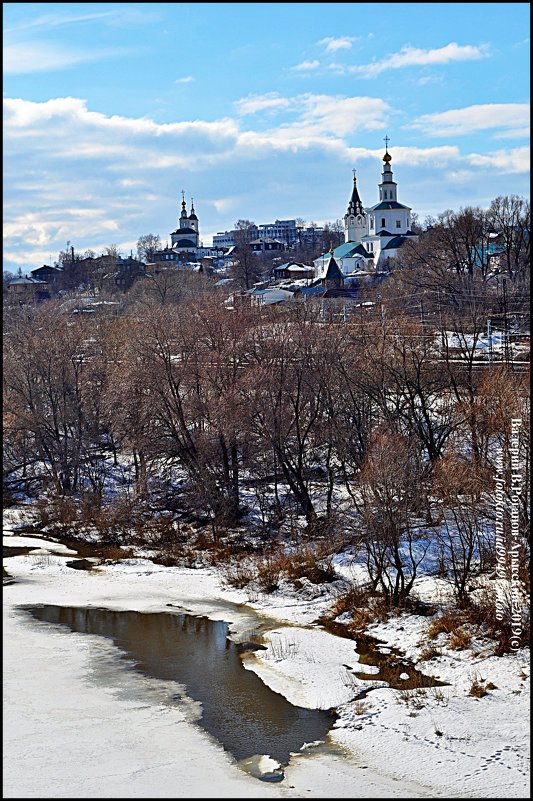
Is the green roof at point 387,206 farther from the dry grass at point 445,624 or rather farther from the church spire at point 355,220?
the dry grass at point 445,624

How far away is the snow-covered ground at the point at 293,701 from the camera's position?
1174 cm

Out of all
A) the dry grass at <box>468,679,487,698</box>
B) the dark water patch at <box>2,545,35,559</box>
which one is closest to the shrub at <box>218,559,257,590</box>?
the dark water patch at <box>2,545,35,559</box>

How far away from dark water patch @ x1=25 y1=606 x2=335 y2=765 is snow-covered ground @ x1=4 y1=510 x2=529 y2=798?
29 centimetres

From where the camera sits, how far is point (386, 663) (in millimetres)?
15828

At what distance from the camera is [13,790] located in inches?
452

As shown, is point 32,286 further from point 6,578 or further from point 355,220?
point 6,578

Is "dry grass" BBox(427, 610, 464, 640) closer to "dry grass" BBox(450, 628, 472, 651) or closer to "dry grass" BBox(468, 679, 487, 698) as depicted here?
"dry grass" BBox(450, 628, 472, 651)

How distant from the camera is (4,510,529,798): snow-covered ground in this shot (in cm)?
1174

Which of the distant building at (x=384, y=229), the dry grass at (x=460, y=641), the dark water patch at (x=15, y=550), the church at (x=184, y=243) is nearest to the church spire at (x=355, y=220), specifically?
the distant building at (x=384, y=229)

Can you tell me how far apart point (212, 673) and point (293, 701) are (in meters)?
1.73

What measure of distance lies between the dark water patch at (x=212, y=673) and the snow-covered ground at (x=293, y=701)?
29cm

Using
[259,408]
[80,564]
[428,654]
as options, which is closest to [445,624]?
[428,654]

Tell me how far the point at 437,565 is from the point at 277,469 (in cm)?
760

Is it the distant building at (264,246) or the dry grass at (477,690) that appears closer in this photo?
the dry grass at (477,690)
